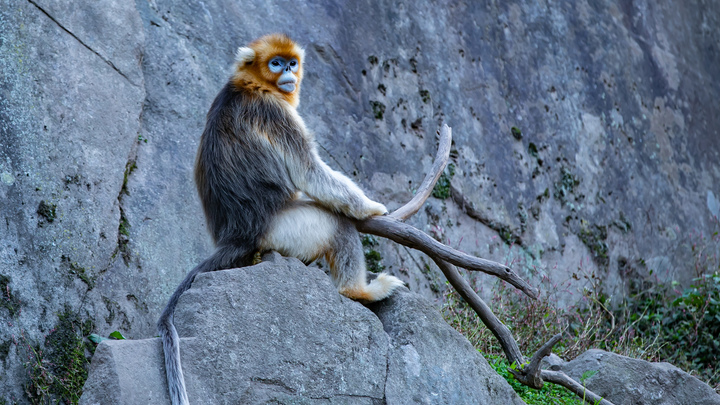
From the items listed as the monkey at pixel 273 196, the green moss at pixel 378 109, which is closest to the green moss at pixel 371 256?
the green moss at pixel 378 109

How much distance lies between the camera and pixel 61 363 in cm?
402

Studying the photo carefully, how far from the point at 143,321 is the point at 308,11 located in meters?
2.82

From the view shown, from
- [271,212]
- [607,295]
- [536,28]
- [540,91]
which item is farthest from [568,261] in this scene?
[271,212]

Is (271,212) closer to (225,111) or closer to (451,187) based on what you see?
(225,111)

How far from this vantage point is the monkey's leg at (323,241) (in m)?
3.59

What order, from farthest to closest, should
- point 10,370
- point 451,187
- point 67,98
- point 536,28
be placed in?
point 536,28 < point 451,187 < point 67,98 < point 10,370

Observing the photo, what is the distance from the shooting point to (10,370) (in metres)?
3.85

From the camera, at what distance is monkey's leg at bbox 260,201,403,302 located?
359 centimetres

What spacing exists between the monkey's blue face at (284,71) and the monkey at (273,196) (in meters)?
0.09

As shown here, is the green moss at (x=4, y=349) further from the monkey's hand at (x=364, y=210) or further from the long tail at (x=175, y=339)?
the monkey's hand at (x=364, y=210)

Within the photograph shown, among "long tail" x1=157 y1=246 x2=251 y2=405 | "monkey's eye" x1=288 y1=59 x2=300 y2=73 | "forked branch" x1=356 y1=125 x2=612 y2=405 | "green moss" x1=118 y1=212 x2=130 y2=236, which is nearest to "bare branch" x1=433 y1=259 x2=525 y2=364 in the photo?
"forked branch" x1=356 y1=125 x2=612 y2=405

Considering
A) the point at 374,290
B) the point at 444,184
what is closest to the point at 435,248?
the point at 374,290

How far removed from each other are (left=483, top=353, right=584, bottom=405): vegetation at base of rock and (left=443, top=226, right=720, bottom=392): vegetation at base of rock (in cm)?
40

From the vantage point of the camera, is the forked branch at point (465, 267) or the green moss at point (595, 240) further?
the green moss at point (595, 240)
